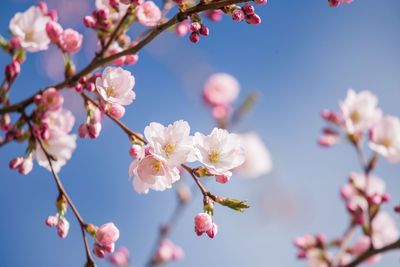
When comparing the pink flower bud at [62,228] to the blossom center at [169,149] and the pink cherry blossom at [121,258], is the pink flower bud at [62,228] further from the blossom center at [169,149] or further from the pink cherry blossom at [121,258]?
the pink cherry blossom at [121,258]

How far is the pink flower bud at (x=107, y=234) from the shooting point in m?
1.22

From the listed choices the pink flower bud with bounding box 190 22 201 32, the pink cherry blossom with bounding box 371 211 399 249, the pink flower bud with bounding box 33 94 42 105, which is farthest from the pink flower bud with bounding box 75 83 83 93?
the pink cherry blossom with bounding box 371 211 399 249

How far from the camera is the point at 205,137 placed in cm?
116

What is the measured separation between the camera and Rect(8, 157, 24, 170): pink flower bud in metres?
1.36

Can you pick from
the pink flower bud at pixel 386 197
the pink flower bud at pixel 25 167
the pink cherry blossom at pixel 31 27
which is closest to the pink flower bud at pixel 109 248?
the pink flower bud at pixel 25 167

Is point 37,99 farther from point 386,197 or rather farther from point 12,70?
point 386,197

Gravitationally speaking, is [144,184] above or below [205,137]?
below

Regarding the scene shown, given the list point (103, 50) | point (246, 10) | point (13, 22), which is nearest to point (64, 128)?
point (103, 50)

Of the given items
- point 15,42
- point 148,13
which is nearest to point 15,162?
point 15,42

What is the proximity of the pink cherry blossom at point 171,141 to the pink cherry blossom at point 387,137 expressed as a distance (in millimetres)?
1433

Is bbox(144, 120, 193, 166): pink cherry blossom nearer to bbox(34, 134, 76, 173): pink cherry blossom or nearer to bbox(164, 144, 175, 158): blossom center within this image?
bbox(164, 144, 175, 158): blossom center

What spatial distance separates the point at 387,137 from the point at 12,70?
7.30 feet

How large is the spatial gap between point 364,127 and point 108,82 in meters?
1.73

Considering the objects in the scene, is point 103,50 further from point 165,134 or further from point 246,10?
point 246,10
